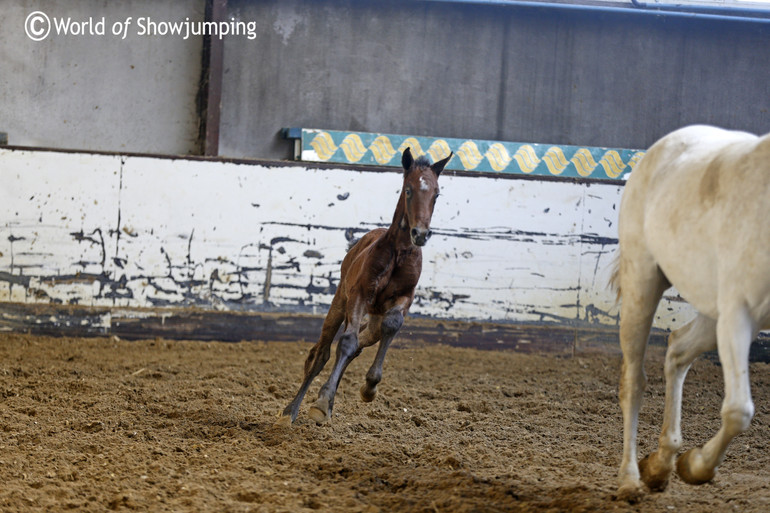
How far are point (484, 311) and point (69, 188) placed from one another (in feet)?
13.4

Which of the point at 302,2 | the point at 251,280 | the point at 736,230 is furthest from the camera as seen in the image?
the point at 302,2

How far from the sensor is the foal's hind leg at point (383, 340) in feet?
13.7

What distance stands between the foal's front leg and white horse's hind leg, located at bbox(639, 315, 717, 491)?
1613 millimetres

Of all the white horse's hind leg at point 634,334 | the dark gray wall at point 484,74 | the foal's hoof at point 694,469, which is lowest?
the foal's hoof at point 694,469

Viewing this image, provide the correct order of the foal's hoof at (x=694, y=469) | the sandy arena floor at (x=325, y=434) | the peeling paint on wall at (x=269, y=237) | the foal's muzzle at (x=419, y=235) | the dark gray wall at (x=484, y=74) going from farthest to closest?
the dark gray wall at (x=484, y=74)
the peeling paint on wall at (x=269, y=237)
the foal's muzzle at (x=419, y=235)
the sandy arena floor at (x=325, y=434)
the foal's hoof at (x=694, y=469)

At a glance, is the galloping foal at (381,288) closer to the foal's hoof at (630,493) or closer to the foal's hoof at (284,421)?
the foal's hoof at (284,421)

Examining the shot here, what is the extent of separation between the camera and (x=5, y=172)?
685 cm

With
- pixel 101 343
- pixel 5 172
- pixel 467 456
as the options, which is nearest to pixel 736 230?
pixel 467 456

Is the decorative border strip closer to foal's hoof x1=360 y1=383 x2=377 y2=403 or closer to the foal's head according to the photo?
the foal's head

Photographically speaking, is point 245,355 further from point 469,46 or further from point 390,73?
point 469,46

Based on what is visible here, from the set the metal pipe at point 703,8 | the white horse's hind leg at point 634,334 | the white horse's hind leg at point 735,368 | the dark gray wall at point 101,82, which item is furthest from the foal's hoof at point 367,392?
the metal pipe at point 703,8

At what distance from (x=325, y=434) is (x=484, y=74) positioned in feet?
20.1

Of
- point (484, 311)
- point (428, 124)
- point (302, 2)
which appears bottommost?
point (484, 311)

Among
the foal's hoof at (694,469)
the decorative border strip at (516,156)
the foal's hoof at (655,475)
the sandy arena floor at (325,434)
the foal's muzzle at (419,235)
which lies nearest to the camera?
the foal's hoof at (694,469)
